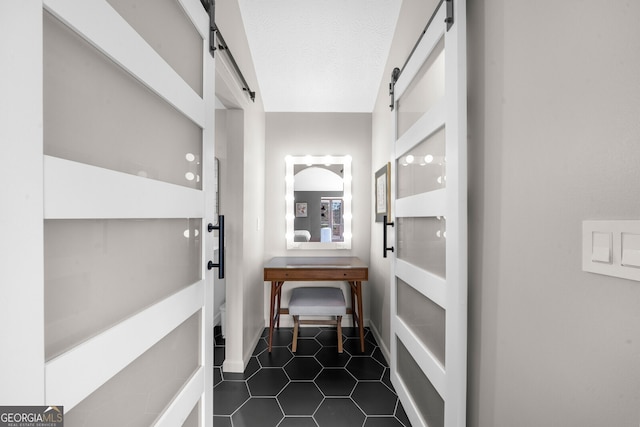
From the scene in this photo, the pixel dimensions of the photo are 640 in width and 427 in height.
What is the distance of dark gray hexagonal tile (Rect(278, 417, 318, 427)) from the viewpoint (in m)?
1.65

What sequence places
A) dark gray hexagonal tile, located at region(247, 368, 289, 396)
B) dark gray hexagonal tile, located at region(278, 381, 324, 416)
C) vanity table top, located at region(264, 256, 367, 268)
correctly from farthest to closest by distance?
vanity table top, located at region(264, 256, 367, 268)
dark gray hexagonal tile, located at region(247, 368, 289, 396)
dark gray hexagonal tile, located at region(278, 381, 324, 416)

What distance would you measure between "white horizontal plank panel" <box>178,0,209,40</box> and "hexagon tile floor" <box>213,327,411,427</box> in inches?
79.0

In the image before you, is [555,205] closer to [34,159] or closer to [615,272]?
[615,272]

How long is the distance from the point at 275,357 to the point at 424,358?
59.1 inches

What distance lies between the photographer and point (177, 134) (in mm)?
1029

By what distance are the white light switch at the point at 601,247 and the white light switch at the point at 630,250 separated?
27 millimetres

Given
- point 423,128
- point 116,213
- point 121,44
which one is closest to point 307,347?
point 423,128

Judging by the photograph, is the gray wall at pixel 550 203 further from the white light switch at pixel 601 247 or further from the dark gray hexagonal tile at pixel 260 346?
the dark gray hexagonal tile at pixel 260 346

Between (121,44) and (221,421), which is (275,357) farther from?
(121,44)

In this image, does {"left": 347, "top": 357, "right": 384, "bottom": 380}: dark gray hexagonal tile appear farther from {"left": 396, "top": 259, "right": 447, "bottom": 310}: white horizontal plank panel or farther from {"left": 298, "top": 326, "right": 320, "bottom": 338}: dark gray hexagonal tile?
{"left": 396, "top": 259, "right": 447, "bottom": 310}: white horizontal plank panel

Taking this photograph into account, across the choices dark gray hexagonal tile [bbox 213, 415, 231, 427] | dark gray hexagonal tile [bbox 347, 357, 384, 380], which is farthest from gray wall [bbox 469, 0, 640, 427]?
dark gray hexagonal tile [bbox 213, 415, 231, 427]

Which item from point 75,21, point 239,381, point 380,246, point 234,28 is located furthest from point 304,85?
point 239,381

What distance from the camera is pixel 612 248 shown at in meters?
0.57

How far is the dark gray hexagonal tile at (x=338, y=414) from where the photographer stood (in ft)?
5.48
